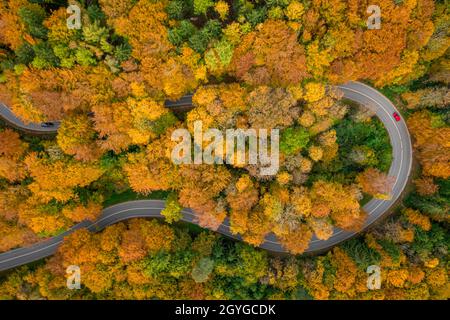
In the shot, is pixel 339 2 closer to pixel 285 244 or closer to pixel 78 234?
pixel 285 244

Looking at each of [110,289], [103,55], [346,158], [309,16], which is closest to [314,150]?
[346,158]

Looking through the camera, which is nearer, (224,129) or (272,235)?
(224,129)

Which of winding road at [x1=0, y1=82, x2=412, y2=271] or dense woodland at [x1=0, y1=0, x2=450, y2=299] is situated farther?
winding road at [x1=0, y1=82, x2=412, y2=271]

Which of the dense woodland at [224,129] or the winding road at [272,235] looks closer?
the dense woodland at [224,129]

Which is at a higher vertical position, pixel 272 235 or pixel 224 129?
pixel 224 129

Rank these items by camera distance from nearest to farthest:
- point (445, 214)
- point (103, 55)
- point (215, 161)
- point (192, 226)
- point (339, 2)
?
1. point (339, 2)
2. point (103, 55)
3. point (215, 161)
4. point (445, 214)
5. point (192, 226)
